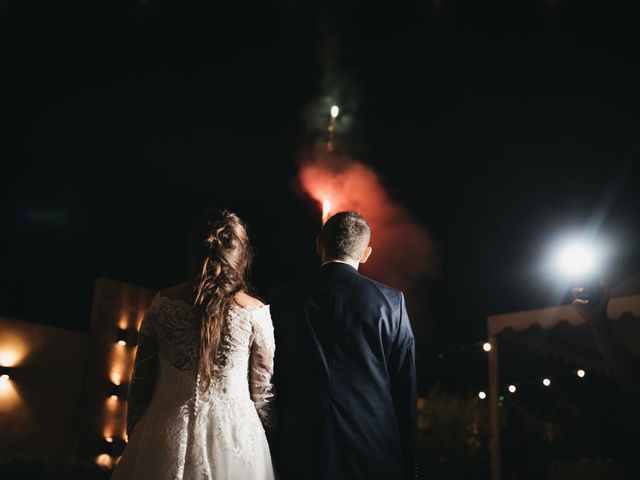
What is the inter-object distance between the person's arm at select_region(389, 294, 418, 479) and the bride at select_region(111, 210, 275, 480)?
633 mm

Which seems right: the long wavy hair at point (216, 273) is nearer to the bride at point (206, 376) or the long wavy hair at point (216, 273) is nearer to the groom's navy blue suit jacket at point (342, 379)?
the bride at point (206, 376)

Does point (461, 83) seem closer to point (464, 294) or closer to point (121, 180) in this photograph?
point (464, 294)

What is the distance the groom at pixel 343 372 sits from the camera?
2996mm

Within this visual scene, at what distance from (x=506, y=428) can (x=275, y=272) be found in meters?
6.98

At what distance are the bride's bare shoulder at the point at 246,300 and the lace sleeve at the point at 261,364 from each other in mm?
36

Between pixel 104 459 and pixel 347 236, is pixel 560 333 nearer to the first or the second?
pixel 347 236

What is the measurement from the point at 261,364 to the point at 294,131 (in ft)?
38.1

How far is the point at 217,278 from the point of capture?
9.83 feet

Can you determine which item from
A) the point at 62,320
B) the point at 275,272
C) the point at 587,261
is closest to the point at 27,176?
the point at 62,320

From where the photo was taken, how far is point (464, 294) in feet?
47.6

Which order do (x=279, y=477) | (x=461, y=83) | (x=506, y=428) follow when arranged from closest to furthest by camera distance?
(x=279, y=477), (x=506, y=428), (x=461, y=83)

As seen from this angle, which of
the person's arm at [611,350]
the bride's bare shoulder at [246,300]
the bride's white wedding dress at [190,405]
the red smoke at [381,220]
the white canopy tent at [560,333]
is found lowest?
the bride's white wedding dress at [190,405]

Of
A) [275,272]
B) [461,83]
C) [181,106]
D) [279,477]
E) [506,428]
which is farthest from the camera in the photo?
[275,272]

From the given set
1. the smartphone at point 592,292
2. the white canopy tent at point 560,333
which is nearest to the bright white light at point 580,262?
the smartphone at point 592,292
